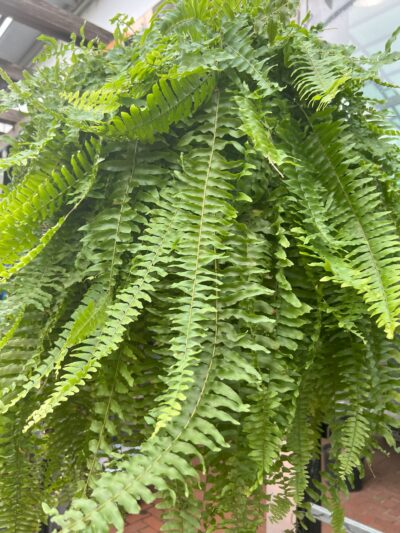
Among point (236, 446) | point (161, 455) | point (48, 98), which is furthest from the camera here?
point (48, 98)

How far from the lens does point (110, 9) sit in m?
2.69

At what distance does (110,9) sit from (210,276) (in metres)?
2.78

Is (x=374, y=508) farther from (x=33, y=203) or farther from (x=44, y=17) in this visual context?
(x=44, y=17)

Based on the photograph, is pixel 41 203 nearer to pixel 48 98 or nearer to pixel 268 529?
pixel 48 98

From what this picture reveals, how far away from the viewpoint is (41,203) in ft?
1.95

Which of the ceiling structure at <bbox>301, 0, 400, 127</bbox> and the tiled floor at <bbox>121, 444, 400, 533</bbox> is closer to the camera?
the ceiling structure at <bbox>301, 0, 400, 127</bbox>

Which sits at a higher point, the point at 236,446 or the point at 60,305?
the point at 60,305

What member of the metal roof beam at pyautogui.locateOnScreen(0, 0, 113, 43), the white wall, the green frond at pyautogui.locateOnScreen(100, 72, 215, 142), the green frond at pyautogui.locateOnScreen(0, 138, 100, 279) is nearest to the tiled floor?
the green frond at pyautogui.locateOnScreen(0, 138, 100, 279)

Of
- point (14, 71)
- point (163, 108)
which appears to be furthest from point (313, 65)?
point (14, 71)

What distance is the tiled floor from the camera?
2390 millimetres

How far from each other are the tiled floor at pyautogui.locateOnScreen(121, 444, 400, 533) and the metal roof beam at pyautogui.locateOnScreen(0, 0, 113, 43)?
2281mm

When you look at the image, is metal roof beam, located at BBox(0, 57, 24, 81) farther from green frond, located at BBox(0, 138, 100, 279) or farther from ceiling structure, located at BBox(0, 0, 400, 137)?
green frond, located at BBox(0, 138, 100, 279)

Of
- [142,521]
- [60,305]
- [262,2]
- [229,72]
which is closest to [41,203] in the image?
[60,305]

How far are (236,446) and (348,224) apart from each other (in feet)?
1.07
